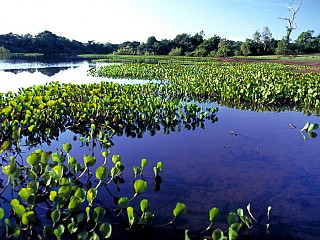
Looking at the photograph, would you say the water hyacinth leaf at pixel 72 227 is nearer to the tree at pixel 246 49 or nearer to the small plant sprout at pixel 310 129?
the small plant sprout at pixel 310 129

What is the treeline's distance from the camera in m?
48.5

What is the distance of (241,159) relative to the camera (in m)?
4.74

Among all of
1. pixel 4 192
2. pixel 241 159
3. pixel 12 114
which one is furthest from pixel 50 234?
pixel 12 114

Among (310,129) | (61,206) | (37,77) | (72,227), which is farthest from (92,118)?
(37,77)

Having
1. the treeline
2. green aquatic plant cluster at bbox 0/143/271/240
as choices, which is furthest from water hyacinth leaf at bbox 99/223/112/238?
the treeline

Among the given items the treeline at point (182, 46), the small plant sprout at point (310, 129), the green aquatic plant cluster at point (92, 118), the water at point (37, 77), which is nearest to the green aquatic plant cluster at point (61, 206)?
the green aquatic plant cluster at point (92, 118)

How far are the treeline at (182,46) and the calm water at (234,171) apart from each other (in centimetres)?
4258

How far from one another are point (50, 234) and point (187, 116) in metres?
4.97

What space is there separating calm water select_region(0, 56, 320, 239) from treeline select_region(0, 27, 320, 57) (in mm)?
42578

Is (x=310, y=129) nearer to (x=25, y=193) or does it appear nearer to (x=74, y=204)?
(x=74, y=204)

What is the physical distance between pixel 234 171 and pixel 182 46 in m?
57.4

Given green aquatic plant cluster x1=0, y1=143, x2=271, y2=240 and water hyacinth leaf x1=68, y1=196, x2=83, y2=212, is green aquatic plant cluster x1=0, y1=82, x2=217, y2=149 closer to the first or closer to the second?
green aquatic plant cluster x1=0, y1=143, x2=271, y2=240

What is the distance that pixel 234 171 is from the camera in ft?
14.0

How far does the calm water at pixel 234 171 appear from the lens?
314 cm
